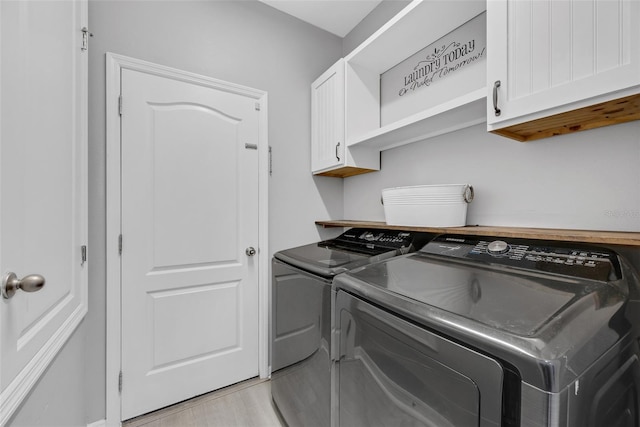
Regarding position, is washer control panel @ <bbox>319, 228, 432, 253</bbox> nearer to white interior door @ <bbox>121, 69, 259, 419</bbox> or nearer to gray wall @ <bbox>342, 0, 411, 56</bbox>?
white interior door @ <bbox>121, 69, 259, 419</bbox>

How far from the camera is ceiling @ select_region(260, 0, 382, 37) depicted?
209 centimetres

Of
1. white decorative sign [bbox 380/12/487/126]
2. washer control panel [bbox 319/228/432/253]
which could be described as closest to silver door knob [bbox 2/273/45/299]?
washer control panel [bbox 319/228/432/253]

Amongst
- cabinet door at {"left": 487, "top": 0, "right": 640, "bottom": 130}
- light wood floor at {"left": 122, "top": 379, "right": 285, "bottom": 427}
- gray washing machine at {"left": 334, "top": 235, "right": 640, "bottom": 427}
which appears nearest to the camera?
gray washing machine at {"left": 334, "top": 235, "right": 640, "bottom": 427}

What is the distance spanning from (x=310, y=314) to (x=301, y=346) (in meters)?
0.21

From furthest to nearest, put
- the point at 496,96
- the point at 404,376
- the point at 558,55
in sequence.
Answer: the point at 496,96 < the point at 558,55 < the point at 404,376

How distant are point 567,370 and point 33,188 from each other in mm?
1386

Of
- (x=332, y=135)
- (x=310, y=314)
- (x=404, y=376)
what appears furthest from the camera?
(x=332, y=135)

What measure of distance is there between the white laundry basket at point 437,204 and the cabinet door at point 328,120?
0.66m

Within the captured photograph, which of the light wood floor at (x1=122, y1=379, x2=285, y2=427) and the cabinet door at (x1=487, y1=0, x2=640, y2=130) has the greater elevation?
the cabinet door at (x1=487, y1=0, x2=640, y2=130)

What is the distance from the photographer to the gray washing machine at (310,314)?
1216 mm

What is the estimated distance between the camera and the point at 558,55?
0.93 metres

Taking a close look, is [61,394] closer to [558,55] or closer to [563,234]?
[563,234]

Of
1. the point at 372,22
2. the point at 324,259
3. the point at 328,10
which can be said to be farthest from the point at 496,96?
the point at 328,10

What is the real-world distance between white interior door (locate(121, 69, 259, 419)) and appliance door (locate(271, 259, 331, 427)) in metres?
0.43
